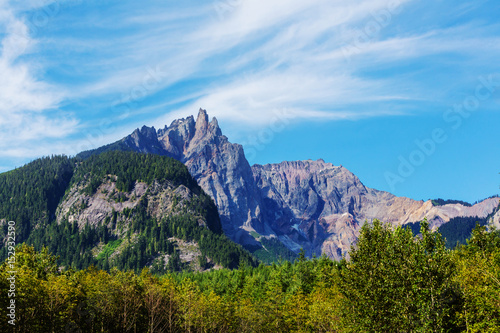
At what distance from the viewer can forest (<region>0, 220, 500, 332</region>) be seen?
1820 inches

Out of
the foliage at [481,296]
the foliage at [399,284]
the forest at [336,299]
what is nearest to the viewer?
the foliage at [399,284]

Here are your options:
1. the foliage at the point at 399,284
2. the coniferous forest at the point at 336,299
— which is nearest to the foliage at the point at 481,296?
the coniferous forest at the point at 336,299

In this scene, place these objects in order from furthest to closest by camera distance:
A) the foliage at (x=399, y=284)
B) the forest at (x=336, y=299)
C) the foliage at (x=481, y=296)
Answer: the forest at (x=336, y=299) < the foliage at (x=481, y=296) < the foliage at (x=399, y=284)

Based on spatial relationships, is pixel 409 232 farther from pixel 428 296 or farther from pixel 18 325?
pixel 18 325

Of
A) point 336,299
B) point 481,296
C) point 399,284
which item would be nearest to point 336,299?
point 336,299

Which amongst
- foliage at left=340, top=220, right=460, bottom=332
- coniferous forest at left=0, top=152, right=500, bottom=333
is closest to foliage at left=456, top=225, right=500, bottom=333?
coniferous forest at left=0, top=152, right=500, bottom=333

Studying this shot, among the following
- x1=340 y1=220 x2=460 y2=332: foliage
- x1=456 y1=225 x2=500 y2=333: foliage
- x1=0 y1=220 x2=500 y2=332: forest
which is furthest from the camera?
x1=0 y1=220 x2=500 y2=332: forest

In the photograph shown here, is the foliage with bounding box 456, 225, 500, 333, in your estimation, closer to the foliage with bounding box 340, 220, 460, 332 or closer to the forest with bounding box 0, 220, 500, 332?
the forest with bounding box 0, 220, 500, 332

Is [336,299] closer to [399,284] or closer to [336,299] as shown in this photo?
[336,299]

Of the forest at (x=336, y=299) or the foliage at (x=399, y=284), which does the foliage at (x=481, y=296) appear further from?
the foliage at (x=399, y=284)

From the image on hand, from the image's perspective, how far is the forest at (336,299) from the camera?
4622 centimetres

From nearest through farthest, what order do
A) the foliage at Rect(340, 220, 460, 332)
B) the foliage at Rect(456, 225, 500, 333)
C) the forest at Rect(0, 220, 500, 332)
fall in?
the foliage at Rect(340, 220, 460, 332) → the foliage at Rect(456, 225, 500, 333) → the forest at Rect(0, 220, 500, 332)

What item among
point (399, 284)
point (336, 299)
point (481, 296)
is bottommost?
point (336, 299)

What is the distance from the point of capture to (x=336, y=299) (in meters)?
80.4
